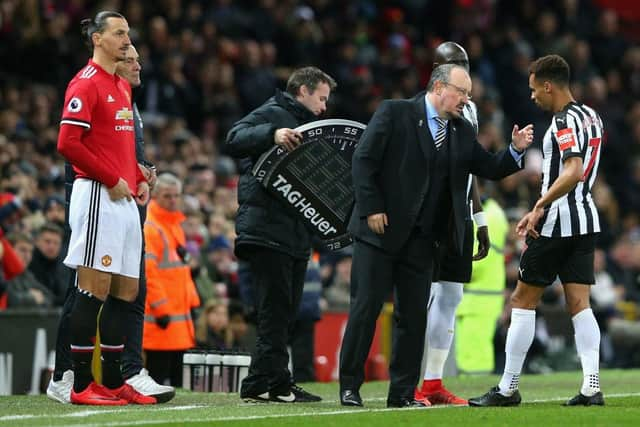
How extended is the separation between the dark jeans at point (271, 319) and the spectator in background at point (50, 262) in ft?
13.1

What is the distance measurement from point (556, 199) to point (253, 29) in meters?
12.6

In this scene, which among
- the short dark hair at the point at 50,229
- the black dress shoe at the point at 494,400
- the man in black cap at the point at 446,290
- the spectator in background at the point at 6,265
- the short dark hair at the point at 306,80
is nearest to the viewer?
the black dress shoe at the point at 494,400

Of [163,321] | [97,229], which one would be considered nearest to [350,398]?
[97,229]

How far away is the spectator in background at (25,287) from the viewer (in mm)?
13047

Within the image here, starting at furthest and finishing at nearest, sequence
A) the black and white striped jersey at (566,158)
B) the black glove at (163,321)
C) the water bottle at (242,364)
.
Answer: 1. the black glove at (163,321)
2. the water bottle at (242,364)
3. the black and white striped jersey at (566,158)

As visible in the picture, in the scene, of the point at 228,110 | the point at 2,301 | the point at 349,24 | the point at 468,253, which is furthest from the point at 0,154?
the point at 349,24

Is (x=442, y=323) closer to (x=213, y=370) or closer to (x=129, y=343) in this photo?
(x=129, y=343)

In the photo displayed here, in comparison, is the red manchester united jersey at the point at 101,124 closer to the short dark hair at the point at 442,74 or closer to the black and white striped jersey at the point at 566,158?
the short dark hair at the point at 442,74

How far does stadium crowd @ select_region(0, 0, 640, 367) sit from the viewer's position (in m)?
14.7

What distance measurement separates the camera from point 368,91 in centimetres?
2177

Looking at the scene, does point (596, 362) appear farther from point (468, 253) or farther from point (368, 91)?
point (368, 91)

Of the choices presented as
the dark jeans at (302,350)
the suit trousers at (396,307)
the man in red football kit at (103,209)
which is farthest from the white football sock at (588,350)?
the dark jeans at (302,350)

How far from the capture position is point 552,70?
9359 mm

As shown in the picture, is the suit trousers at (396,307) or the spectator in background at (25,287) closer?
the suit trousers at (396,307)
